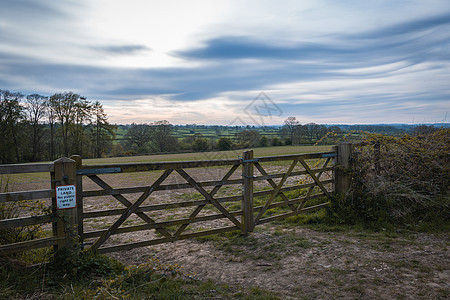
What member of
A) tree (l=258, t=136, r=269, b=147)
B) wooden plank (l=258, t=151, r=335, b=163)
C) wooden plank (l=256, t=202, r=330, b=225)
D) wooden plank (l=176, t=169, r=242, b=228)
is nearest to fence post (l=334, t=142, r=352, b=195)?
wooden plank (l=258, t=151, r=335, b=163)

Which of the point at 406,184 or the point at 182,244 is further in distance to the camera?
the point at 406,184

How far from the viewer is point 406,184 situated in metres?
7.50

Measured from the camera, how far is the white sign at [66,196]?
14.4ft

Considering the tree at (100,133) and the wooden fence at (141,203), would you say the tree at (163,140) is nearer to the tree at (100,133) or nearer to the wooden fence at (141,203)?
the tree at (100,133)

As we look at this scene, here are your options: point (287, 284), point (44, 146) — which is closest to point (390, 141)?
point (287, 284)

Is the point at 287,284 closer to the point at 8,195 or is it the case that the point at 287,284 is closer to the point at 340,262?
the point at 340,262

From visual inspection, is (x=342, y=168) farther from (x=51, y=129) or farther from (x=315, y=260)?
(x=51, y=129)

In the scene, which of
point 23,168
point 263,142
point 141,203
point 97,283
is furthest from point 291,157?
point 263,142

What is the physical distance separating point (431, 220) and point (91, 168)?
24.2ft

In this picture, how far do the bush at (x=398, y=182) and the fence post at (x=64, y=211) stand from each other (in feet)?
19.1

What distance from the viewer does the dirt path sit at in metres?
3.98

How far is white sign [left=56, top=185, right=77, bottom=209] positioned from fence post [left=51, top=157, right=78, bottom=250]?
0.06 metres

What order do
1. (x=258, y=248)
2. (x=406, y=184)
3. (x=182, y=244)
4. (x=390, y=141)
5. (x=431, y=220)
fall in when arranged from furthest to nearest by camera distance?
(x=390, y=141), (x=406, y=184), (x=431, y=220), (x=182, y=244), (x=258, y=248)

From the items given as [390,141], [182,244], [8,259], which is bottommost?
[182,244]
